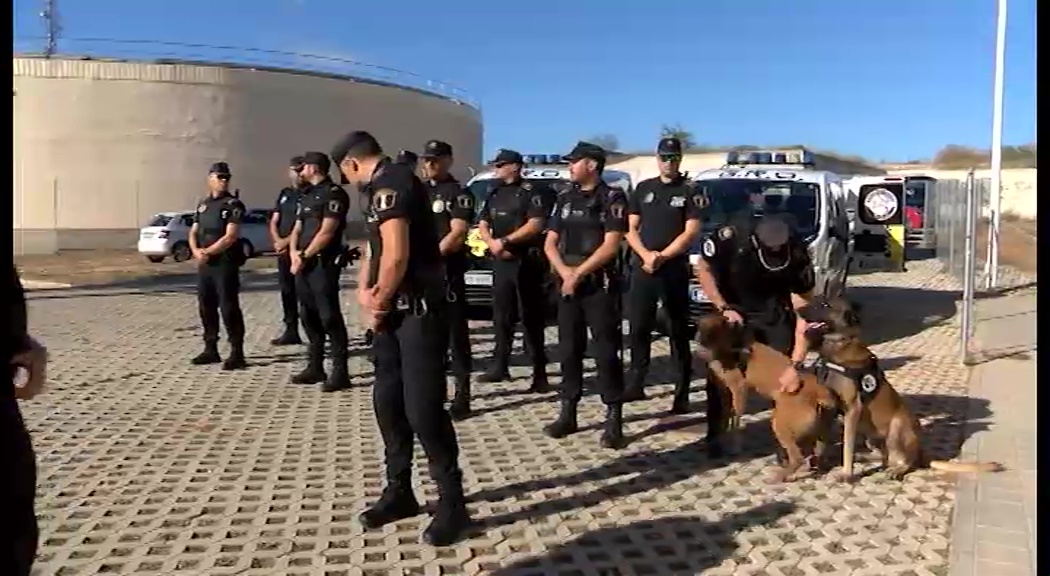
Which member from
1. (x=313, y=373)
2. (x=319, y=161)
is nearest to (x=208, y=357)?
(x=313, y=373)

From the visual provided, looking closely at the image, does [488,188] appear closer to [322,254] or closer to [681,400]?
[322,254]

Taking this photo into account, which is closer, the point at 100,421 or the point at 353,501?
the point at 353,501

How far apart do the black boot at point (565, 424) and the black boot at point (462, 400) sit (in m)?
0.78

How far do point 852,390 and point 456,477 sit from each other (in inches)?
80.1

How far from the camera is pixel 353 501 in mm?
4789

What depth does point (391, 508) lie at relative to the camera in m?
4.45

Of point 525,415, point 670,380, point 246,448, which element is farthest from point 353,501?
point 670,380

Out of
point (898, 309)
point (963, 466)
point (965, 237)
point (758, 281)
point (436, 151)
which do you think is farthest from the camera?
point (898, 309)

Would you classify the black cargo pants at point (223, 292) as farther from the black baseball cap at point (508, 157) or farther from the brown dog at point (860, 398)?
the brown dog at point (860, 398)

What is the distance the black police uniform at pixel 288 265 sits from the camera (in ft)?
27.0

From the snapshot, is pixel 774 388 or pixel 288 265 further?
pixel 288 265

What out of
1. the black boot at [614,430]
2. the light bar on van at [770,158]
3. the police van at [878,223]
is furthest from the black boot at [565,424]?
the police van at [878,223]

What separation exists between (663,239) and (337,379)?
2757 millimetres

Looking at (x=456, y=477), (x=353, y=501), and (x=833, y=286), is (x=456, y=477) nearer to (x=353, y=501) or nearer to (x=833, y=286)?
(x=353, y=501)
